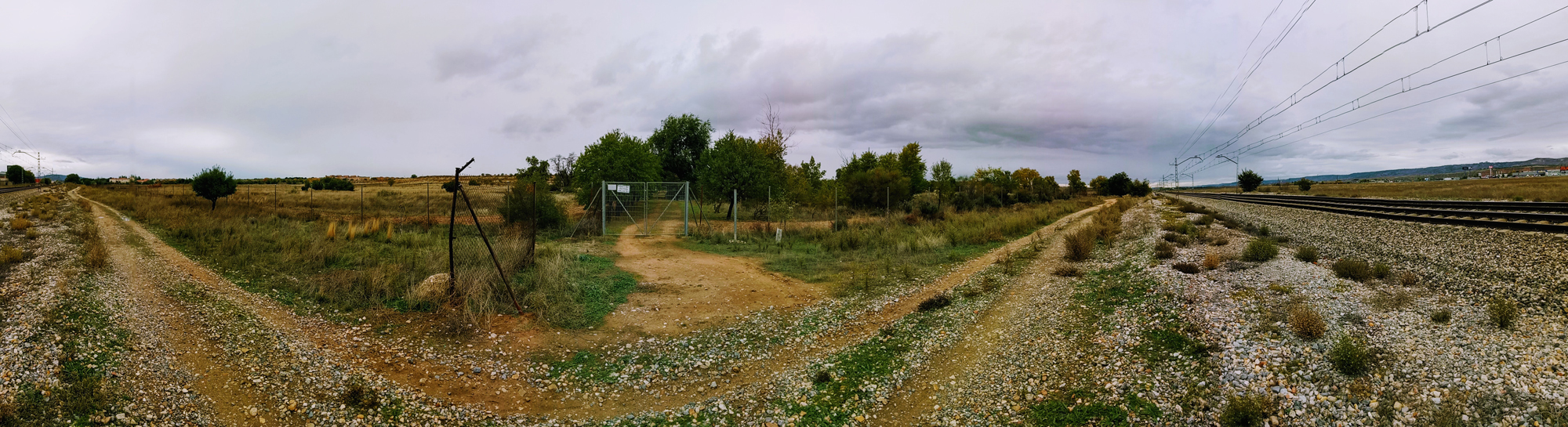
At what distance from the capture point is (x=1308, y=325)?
643cm

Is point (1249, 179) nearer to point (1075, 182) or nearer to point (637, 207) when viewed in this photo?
point (1075, 182)

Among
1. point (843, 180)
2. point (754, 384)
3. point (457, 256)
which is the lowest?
point (754, 384)

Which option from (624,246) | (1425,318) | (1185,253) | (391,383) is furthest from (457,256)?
(1185,253)

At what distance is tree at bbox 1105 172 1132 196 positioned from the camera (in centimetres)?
8894

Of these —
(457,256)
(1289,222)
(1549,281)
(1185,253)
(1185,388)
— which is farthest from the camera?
(1289,222)

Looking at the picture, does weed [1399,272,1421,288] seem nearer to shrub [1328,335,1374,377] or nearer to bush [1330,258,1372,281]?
bush [1330,258,1372,281]

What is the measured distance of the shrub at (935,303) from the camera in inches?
371

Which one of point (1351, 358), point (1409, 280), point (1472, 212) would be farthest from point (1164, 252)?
point (1472, 212)

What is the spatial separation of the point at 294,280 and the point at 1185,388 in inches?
521

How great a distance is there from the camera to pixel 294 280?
32.8ft

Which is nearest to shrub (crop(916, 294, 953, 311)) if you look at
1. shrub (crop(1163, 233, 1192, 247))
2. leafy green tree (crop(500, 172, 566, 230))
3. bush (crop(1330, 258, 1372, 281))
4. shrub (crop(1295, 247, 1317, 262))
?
bush (crop(1330, 258, 1372, 281))

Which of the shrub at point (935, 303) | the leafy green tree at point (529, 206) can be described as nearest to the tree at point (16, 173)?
the leafy green tree at point (529, 206)

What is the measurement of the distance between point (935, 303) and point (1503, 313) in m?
6.27

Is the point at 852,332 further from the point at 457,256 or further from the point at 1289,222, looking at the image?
the point at 1289,222
